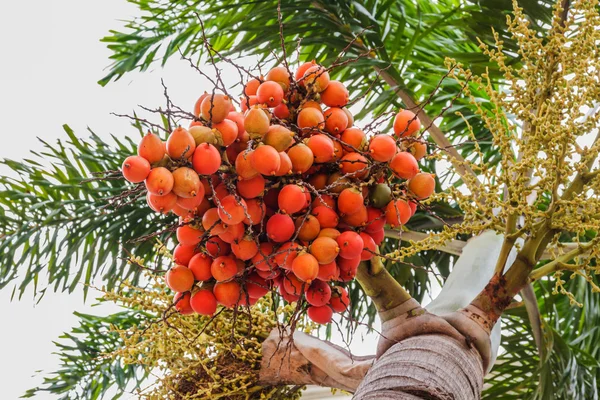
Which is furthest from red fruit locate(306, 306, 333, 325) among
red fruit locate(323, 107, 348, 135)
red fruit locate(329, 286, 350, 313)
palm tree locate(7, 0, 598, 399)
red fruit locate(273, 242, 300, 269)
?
palm tree locate(7, 0, 598, 399)

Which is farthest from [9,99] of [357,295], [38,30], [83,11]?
[357,295]

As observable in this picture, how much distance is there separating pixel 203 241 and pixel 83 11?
7.38 feet

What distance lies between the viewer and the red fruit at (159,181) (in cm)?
58

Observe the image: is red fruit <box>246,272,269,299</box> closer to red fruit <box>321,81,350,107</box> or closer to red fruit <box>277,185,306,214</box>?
red fruit <box>277,185,306,214</box>

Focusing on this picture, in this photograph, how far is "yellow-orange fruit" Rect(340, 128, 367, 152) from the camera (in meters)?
0.72

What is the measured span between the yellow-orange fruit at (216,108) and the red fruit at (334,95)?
142 millimetres

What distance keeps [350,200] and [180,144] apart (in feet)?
0.66

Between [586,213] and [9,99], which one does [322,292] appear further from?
[9,99]

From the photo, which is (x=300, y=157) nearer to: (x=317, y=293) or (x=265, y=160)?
(x=265, y=160)

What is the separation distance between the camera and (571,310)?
1784mm

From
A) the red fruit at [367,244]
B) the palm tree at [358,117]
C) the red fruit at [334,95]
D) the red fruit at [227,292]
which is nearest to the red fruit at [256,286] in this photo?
the red fruit at [227,292]

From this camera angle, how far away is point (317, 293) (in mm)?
733

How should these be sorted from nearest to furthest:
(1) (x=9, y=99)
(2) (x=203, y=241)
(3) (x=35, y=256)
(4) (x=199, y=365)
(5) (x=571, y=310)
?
(2) (x=203, y=241) → (4) (x=199, y=365) → (3) (x=35, y=256) → (5) (x=571, y=310) → (1) (x=9, y=99)

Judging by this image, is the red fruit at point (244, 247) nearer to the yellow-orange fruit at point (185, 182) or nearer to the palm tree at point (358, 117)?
the yellow-orange fruit at point (185, 182)
